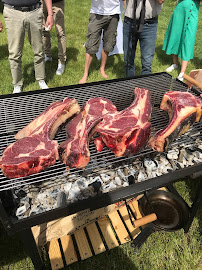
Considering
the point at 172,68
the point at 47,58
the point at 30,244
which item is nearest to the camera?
the point at 30,244

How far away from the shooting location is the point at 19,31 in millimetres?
5020

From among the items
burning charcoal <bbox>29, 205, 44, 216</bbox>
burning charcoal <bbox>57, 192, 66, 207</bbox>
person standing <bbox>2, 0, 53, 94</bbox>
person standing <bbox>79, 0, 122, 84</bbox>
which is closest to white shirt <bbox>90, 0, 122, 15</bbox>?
person standing <bbox>79, 0, 122, 84</bbox>

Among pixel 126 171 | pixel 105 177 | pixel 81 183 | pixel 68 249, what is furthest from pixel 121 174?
pixel 68 249

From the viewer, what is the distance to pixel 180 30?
673 centimetres

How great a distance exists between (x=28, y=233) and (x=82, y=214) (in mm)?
1012

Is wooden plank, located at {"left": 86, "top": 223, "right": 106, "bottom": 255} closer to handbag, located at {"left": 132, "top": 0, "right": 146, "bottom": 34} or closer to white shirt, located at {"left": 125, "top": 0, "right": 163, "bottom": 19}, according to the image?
handbag, located at {"left": 132, "top": 0, "right": 146, "bottom": 34}

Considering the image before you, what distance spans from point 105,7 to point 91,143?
13.9ft

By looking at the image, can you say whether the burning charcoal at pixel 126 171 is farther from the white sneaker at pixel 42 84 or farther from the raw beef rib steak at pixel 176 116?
the white sneaker at pixel 42 84


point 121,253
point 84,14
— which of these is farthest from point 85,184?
point 84,14

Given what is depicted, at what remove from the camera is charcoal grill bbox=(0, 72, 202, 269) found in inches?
75.4

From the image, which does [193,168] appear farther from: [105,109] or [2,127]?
[2,127]

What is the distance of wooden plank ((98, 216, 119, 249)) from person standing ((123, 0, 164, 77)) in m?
3.52

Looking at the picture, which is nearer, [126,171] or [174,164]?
[126,171]

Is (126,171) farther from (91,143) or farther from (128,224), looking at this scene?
(128,224)
